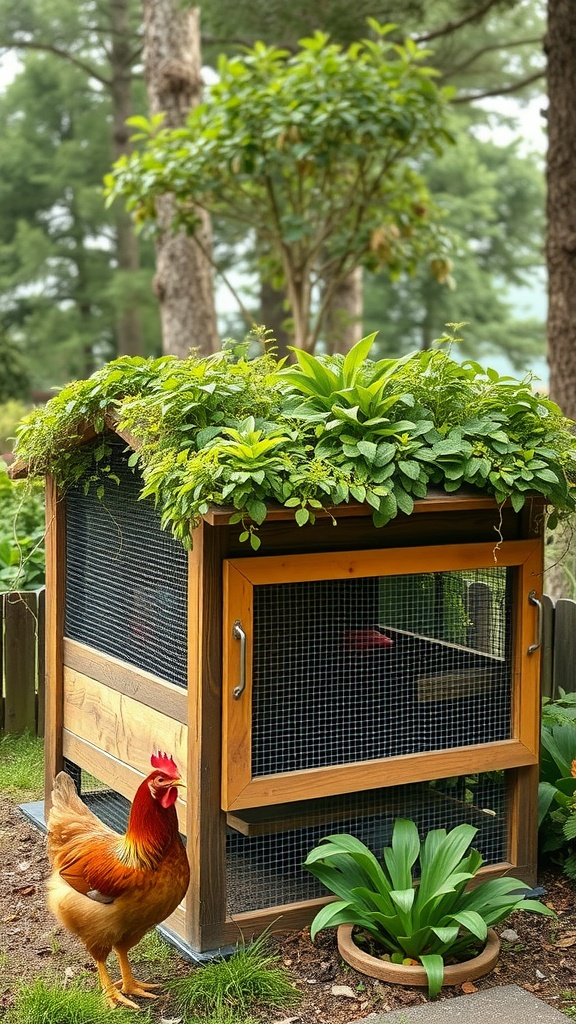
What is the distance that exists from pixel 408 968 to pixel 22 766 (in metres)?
2.89

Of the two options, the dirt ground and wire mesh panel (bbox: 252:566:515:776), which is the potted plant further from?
wire mesh panel (bbox: 252:566:515:776)

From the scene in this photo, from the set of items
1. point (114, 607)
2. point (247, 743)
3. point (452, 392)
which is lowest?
point (247, 743)

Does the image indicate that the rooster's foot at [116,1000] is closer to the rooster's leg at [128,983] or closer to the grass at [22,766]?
the rooster's leg at [128,983]

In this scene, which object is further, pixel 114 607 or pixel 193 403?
pixel 114 607

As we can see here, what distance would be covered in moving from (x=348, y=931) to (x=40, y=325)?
2248cm

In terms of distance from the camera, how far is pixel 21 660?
596 cm

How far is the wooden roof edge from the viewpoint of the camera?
11.1ft

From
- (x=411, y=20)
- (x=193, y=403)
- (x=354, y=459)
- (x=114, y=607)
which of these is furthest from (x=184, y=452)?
(x=411, y=20)

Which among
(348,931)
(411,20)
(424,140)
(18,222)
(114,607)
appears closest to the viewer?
(348,931)

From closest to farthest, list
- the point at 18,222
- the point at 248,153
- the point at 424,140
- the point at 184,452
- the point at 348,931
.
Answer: the point at 184,452, the point at 348,931, the point at 248,153, the point at 424,140, the point at 18,222

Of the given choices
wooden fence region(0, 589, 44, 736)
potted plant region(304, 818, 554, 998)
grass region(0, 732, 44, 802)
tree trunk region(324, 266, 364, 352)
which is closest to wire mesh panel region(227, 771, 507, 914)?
potted plant region(304, 818, 554, 998)

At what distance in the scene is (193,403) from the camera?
3.21 m

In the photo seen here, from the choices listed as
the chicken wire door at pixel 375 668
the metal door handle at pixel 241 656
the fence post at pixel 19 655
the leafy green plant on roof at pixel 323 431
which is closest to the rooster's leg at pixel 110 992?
the chicken wire door at pixel 375 668

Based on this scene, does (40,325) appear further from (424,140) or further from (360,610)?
(360,610)
